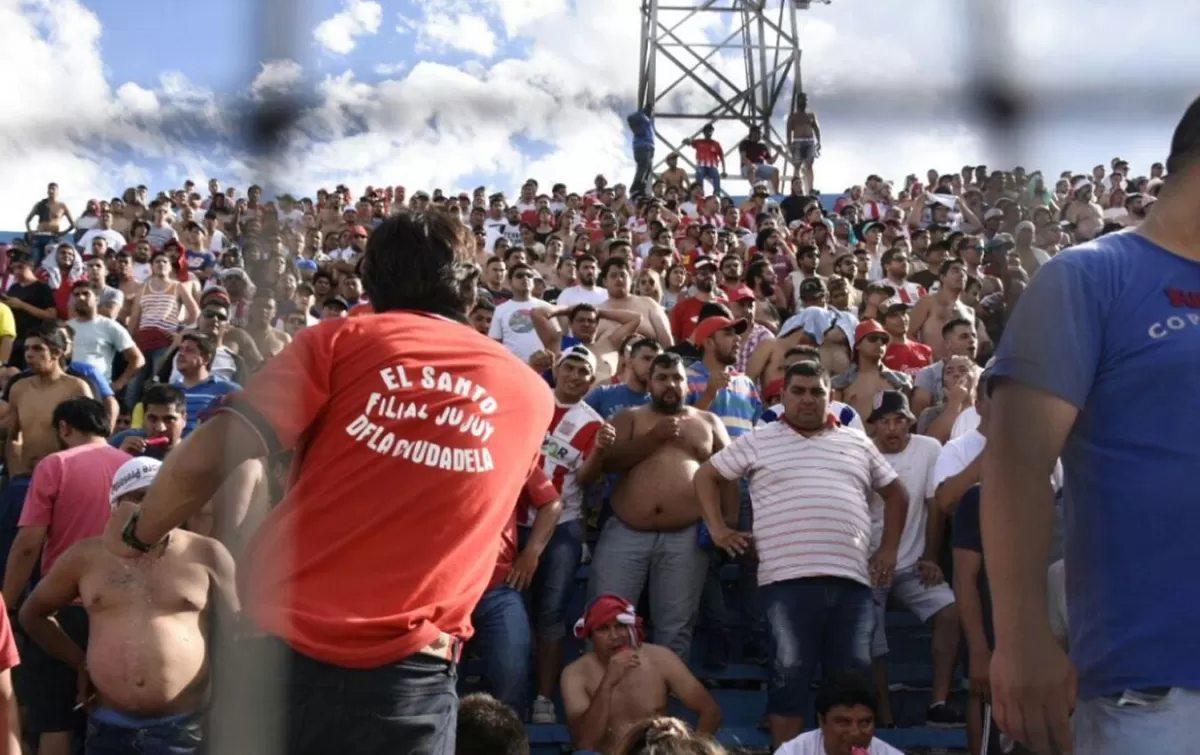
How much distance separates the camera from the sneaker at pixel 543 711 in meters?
5.73

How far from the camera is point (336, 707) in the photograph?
2.18 meters

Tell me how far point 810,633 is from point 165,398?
8.96 feet

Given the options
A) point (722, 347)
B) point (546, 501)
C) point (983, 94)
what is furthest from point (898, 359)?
point (983, 94)

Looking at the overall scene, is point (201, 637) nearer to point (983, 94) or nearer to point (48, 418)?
point (48, 418)

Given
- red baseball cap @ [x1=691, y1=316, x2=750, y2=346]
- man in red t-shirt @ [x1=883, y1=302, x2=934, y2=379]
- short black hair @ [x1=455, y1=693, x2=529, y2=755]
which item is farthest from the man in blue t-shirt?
man in red t-shirt @ [x1=883, y1=302, x2=934, y2=379]

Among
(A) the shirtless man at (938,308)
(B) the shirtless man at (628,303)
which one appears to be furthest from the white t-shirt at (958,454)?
(B) the shirtless man at (628,303)

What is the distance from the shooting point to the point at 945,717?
5.76 m

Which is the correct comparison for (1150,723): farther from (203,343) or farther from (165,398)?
(203,343)

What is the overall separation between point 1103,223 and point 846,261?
2.11 metres

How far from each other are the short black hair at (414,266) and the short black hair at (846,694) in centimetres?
292

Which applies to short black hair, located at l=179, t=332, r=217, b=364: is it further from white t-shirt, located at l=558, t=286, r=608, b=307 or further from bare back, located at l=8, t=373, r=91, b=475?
white t-shirt, located at l=558, t=286, r=608, b=307

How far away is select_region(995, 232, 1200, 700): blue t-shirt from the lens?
1.91 m

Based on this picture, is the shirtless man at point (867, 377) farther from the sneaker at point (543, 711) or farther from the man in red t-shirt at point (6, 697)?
the man in red t-shirt at point (6, 697)

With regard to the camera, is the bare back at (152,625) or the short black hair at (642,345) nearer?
the bare back at (152,625)
